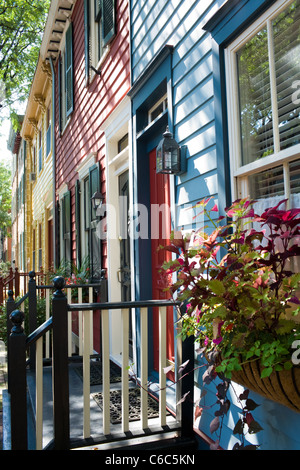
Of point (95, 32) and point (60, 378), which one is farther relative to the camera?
point (95, 32)

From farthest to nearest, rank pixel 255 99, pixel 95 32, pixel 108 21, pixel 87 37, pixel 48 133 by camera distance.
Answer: pixel 48 133 < pixel 87 37 < pixel 95 32 < pixel 108 21 < pixel 255 99

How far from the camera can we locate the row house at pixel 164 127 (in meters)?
2.12

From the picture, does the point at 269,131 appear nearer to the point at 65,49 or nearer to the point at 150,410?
the point at 150,410

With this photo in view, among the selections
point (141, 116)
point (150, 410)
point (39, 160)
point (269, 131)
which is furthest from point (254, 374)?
point (39, 160)

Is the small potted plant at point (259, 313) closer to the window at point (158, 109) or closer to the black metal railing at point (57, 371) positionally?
the black metal railing at point (57, 371)

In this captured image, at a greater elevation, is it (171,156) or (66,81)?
(66,81)

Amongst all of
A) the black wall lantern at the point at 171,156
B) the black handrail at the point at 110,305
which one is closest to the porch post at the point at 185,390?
the black handrail at the point at 110,305

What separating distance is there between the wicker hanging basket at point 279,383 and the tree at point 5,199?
1191 inches

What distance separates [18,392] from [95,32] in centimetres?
535

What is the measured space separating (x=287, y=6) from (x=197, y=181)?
119 cm

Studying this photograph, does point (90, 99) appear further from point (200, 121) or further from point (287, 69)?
point (287, 69)

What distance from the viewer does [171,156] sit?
3.14 metres

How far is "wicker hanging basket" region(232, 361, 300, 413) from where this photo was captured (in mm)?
1592

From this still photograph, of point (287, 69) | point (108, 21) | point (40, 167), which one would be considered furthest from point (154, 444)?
point (40, 167)
